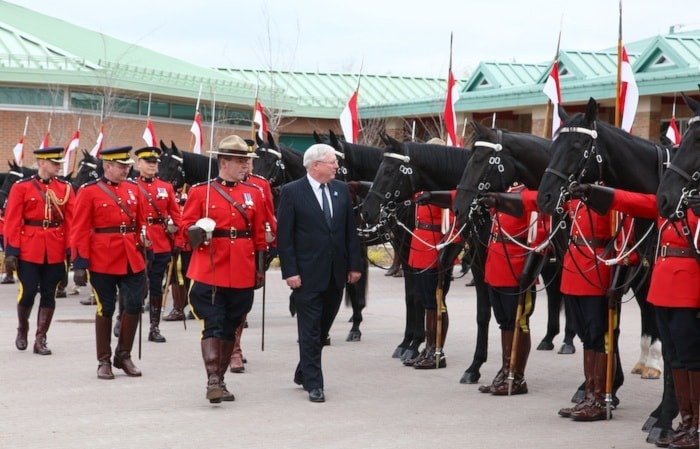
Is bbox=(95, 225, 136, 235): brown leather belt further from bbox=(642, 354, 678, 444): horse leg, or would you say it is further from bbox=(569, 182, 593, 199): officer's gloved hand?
bbox=(642, 354, 678, 444): horse leg

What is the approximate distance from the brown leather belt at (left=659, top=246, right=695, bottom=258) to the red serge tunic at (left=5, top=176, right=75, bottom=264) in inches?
280

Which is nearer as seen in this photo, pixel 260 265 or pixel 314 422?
pixel 314 422

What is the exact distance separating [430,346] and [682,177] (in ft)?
16.3

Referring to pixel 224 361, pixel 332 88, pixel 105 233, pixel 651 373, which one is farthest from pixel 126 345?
pixel 332 88

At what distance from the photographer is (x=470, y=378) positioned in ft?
33.0

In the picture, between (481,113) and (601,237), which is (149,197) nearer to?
(601,237)

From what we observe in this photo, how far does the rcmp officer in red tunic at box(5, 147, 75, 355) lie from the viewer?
1170cm

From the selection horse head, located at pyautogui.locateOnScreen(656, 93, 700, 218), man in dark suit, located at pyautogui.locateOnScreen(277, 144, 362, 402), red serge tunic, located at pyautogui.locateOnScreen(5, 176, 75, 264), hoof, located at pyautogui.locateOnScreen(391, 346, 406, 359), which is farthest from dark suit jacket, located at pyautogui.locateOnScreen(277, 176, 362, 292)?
red serge tunic, located at pyautogui.locateOnScreen(5, 176, 75, 264)

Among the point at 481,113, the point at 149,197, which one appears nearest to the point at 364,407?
the point at 149,197

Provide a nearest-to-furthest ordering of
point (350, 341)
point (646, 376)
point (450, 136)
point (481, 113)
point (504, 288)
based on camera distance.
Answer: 1. point (504, 288)
2. point (646, 376)
3. point (450, 136)
4. point (350, 341)
5. point (481, 113)

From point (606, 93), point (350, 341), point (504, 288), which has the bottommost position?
point (350, 341)

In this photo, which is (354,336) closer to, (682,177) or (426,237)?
(426,237)

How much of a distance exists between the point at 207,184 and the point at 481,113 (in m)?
22.4

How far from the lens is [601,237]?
8.12m
